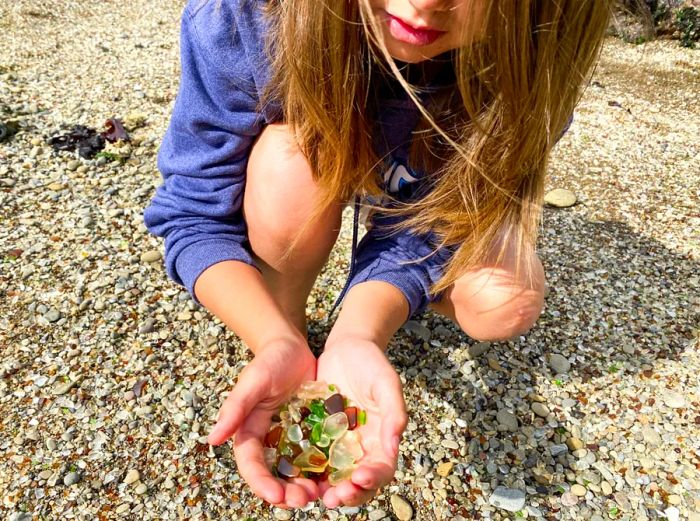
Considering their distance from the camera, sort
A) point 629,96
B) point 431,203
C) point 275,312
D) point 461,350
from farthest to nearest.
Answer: point 629,96
point 461,350
point 431,203
point 275,312

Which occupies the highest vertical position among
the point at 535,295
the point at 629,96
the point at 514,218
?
the point at 514,218

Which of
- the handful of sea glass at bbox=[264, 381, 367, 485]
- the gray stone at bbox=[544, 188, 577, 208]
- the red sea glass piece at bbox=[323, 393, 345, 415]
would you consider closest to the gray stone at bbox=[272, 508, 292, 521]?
the handful of sea glass at bbox=[264, 381, 367, 485]

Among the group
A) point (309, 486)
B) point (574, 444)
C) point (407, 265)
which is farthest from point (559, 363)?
point (309, 486)

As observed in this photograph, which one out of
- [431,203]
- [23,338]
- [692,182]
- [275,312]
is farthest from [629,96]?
[23,338]

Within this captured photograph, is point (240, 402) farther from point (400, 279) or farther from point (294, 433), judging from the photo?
point (400, 279)

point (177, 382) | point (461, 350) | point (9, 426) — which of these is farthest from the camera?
point (461, 350)

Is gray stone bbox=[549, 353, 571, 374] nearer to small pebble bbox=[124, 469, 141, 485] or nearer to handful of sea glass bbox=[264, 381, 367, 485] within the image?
handful of sea glass bbox=[264, 381, 367, 485]

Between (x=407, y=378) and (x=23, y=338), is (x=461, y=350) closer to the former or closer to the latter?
(x=407, y=378)
